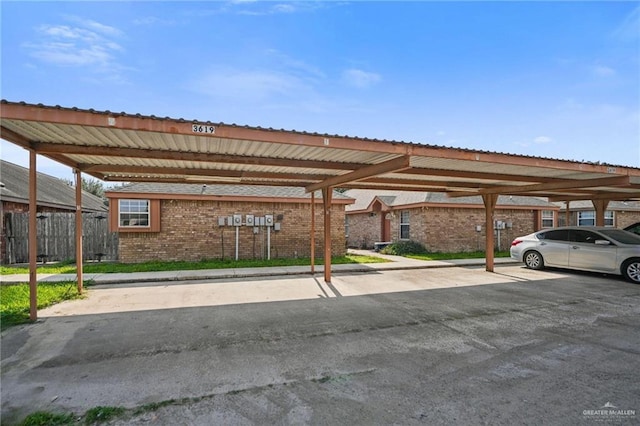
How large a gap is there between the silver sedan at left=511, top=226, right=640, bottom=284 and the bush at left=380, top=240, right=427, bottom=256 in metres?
5.06

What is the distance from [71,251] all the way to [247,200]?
785 cm

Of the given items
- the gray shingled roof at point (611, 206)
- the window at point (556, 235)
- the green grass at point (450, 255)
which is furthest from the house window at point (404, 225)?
the gray shingled roof at point (611, 206)

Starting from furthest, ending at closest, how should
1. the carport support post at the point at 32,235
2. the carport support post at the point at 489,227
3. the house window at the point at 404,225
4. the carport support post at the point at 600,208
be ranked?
the house window at the point at 404,225, the carport support post at the point at 600,208, the carport support post at the point at 489,227, the carport support post at the point at 32,235

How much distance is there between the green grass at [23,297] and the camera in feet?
18.9

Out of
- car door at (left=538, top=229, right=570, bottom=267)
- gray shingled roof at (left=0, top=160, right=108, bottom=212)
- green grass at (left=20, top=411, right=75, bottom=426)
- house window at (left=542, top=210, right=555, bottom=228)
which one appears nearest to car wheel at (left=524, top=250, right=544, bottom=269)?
car door at (left=538, top=229, right=570, bottom=267)

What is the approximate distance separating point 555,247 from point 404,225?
26.3 feet

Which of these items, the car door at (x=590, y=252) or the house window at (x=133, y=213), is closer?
the car door at (x=590, y=252)

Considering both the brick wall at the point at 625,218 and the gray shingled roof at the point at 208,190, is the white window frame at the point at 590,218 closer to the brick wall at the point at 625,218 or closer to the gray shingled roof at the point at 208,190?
the brick wall at the point at 625,218

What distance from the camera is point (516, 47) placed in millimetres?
10031

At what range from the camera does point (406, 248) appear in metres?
16.4

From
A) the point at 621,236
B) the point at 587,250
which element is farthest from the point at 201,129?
the point at 621,236

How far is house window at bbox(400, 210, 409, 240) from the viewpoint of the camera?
1803 cm

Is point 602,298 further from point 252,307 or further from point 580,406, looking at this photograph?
point 252,307

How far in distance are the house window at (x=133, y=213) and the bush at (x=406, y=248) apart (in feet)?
36.5
